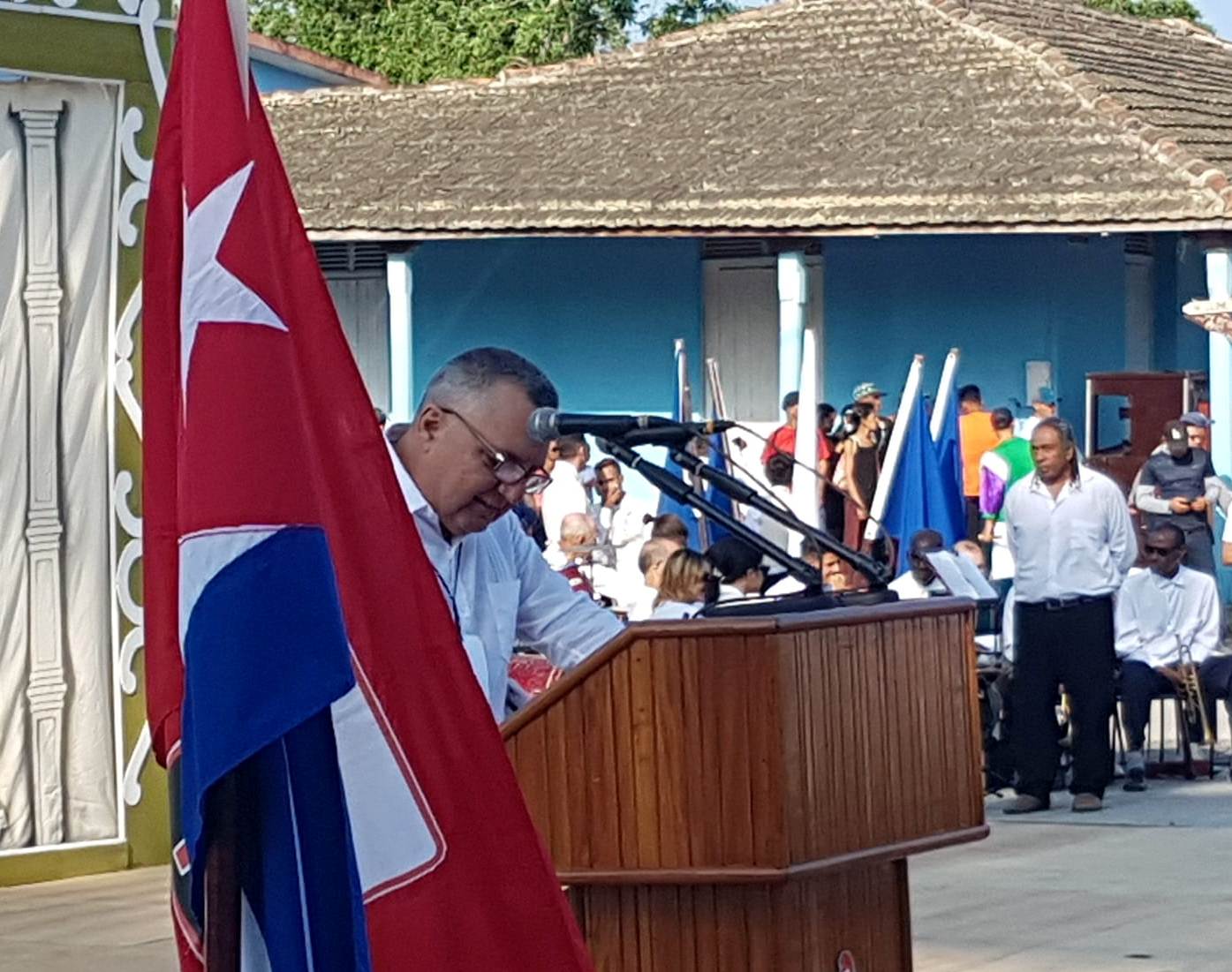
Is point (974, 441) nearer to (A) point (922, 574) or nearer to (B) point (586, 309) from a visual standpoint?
(B) point (586, 309)

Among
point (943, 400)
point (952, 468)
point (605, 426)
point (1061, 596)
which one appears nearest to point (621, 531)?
point (952, 468)

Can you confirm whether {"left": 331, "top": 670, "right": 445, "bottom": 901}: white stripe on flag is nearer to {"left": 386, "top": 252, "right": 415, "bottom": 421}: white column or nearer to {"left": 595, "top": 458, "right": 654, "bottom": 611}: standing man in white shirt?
{"left": 595, "top": 458, "right": 654, "bottom": 611}: standing man in white shirt

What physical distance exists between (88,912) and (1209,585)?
257 inches

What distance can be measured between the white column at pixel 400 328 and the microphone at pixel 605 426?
19.6 m

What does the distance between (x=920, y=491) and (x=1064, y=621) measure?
3839 millimetres

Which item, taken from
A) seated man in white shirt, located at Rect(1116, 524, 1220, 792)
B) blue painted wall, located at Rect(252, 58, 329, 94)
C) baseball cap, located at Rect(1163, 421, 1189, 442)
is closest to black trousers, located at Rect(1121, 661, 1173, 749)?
seated man in white shirt, located at Rect(1116, 524, 1220, 792)

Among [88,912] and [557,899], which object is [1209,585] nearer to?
[88,912]

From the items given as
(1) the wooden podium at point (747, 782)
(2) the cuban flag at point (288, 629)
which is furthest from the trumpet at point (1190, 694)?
(2) the cuban flag at point (288, 629)

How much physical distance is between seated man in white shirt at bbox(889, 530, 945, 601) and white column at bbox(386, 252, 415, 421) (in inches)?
421

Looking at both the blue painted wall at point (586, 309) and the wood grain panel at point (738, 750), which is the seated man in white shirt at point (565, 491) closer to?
the blue painted wall at point (586, 309)

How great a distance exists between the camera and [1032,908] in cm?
983

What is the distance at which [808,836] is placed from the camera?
16.3 ft

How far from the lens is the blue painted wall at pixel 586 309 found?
24406mm

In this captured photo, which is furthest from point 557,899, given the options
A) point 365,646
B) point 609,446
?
point 609,446
